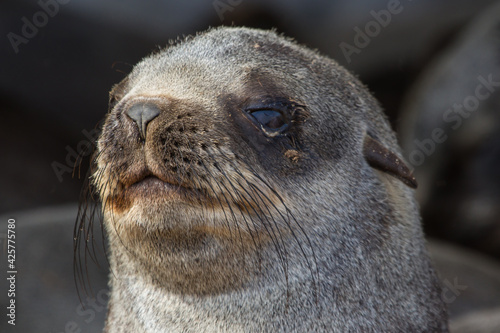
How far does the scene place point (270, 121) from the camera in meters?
3.48

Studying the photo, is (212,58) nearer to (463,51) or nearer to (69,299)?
(69,299)

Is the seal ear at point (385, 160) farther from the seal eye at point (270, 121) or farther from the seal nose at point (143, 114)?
the seal nose at point (143, 114)

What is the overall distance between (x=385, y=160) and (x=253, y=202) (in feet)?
3.12

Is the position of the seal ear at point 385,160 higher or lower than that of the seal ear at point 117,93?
lower

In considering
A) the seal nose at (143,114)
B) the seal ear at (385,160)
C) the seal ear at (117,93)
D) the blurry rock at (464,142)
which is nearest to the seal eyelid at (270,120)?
the seal nose at (143,114)

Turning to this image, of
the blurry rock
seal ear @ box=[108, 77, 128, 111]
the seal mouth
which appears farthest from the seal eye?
the blurry rock

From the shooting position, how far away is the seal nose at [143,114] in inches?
126

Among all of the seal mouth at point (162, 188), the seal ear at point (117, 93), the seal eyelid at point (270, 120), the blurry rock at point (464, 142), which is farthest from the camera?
the blurry rock at point (464, 142)

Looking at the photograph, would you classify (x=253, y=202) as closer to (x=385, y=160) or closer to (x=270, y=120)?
(x=270, y=120)

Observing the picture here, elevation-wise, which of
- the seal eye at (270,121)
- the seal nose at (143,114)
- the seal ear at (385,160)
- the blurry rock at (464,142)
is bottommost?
the blurry rock at (464,142)

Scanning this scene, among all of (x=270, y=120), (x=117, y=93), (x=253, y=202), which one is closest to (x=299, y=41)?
(x=117, y=93)

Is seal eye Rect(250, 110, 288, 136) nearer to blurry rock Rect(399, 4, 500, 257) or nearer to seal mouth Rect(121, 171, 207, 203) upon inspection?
seal mouth Rect(121, 171, 207, 203)

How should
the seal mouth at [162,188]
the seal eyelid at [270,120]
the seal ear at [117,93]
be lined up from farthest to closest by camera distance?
the seal ear at [117,93]
the seal eyelid at [270,120]
the seal mouth at [162,188]

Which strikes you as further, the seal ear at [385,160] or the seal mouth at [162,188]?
the seal ear at [385,160]
